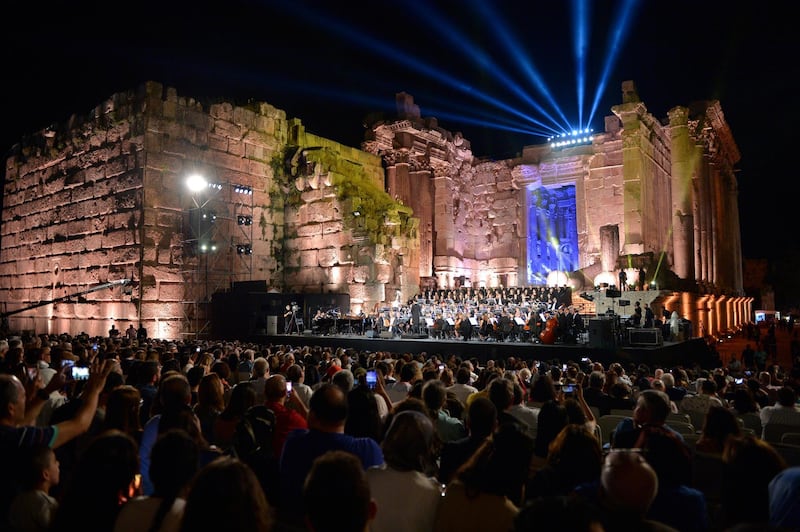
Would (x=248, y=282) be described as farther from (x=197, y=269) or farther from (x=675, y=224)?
(x=675, y=224)

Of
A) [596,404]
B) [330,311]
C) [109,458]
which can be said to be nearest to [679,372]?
[596,404]

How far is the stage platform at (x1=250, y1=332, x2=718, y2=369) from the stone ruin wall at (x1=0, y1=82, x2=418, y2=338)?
3850mm

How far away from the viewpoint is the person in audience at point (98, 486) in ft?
7.13

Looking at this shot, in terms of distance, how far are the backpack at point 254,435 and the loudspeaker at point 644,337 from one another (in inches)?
526

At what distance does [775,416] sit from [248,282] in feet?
56.7

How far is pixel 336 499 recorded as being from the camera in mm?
1840

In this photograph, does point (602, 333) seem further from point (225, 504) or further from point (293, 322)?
point (225, 504)

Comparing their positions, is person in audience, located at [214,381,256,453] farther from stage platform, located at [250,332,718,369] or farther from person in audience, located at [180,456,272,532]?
stage platform, located at [250,332,718,369]

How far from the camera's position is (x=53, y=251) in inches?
861

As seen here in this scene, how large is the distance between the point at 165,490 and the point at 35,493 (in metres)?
0.85

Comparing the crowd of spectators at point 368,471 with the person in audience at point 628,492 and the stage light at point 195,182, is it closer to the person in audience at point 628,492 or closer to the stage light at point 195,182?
the person in audience at point 628,492

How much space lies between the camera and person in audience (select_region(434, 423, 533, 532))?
7.89 ft

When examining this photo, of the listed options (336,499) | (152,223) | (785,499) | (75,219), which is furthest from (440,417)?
(75,219)

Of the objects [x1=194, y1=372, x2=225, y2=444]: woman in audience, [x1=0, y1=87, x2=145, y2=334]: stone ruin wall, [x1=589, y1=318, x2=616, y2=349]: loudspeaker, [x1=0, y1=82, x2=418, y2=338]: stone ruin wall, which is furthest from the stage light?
[x1=194, y1=372, x2=225, y2=444]: woman in audience
